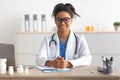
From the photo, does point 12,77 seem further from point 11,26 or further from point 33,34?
point 11,26

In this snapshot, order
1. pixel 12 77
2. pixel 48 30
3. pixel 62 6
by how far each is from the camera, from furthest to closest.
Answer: pixel 48 30
pixel 62 6
pixel 12 77

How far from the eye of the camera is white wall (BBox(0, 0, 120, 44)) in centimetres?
479

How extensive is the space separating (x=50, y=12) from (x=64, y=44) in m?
2.24

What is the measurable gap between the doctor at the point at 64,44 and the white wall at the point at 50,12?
2.14 metres

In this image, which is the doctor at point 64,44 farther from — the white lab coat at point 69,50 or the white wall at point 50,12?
the white wall at point 50,12

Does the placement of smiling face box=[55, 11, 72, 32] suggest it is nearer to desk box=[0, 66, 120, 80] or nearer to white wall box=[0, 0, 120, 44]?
desk box=[0, 66, 120, 80]

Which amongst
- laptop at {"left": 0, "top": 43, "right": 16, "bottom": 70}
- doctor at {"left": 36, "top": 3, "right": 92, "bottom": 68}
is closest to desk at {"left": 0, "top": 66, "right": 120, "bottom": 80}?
laptop at {"left": 0, "top": 43, "right": 16, "bottom": 70}

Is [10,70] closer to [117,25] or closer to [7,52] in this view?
[7,52]

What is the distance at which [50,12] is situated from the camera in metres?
4.84

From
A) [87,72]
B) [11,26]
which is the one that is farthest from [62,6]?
[11,26]

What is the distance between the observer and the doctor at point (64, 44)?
2.57 meters

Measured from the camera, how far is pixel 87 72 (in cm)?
209

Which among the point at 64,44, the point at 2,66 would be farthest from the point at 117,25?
the point at 2,66

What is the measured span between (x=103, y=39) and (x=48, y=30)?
1098 mm
